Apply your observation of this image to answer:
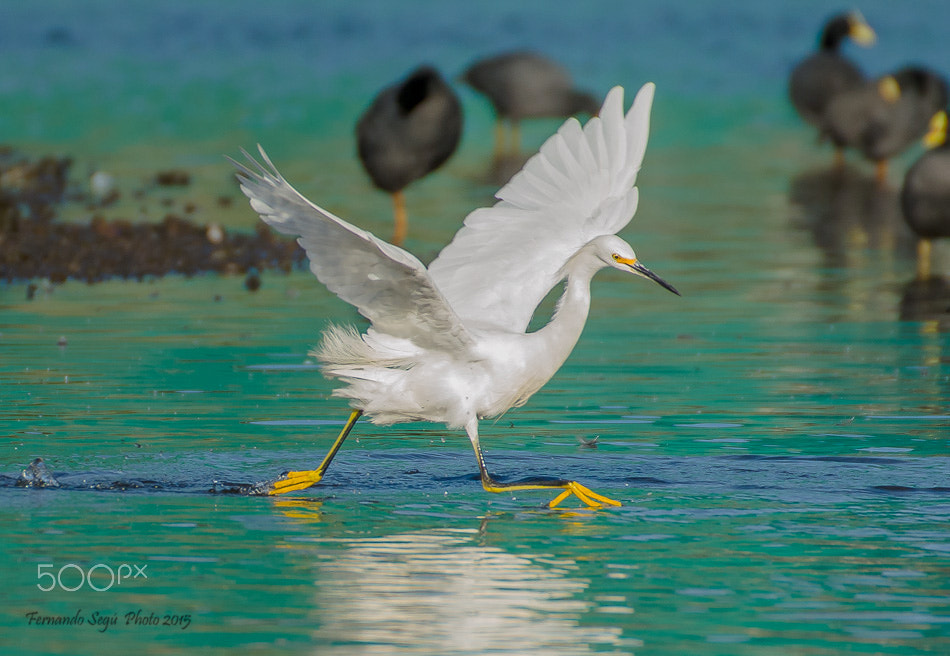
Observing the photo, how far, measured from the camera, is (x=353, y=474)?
8.87 metres

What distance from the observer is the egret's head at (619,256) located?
868cm

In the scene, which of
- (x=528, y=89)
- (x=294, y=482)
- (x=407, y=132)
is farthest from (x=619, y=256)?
(x=528, y=89)

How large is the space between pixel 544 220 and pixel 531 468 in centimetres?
151

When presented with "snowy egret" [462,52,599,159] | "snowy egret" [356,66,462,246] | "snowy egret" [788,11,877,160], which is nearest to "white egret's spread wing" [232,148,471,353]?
"snowy egret" [356,66,462,246]

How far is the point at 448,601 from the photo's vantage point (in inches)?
254

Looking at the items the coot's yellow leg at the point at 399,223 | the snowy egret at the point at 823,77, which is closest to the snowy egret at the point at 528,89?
the snowy egret at the point at 823,77

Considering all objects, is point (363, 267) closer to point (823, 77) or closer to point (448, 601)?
point (448, 601)

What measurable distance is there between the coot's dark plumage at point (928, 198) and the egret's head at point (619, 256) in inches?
309

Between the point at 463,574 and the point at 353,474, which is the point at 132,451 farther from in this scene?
the point at 463,574

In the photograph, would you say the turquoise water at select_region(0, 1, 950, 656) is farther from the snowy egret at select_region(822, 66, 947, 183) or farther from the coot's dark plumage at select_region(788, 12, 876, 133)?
the coot's dark plumage at select_region(788, 12, 876, 133)

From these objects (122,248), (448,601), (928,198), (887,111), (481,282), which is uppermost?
(887,111)

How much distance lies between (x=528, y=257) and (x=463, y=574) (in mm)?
3023

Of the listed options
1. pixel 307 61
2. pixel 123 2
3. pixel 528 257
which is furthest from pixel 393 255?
pixel 123 2

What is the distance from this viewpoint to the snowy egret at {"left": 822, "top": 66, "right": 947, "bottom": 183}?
24.0 meters
